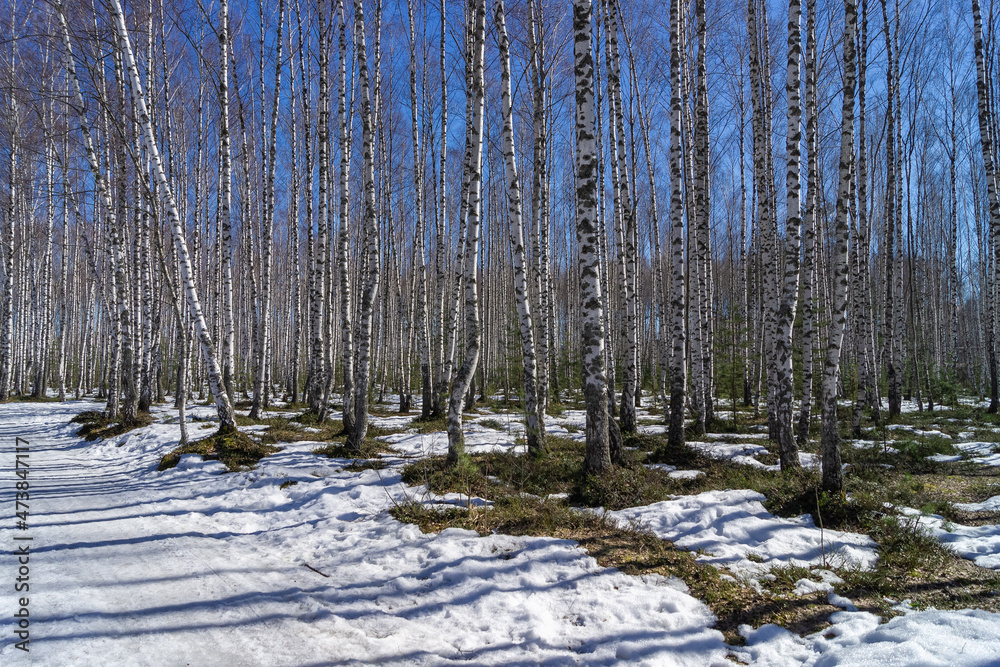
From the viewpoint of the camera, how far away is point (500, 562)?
405 cm

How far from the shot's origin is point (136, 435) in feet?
31.9

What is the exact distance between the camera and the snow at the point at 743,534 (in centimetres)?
429

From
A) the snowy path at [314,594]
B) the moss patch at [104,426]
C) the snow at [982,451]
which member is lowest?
the snow at [982,451]

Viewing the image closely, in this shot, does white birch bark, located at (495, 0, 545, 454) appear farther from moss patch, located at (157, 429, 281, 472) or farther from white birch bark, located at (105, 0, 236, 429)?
white birch bark, located at (105, 0, 236, 429)

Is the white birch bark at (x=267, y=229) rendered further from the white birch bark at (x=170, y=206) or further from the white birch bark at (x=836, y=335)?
the white birch bark at (x=836, y=335)

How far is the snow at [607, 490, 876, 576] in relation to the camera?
4285 millimetres

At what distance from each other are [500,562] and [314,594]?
1602mm

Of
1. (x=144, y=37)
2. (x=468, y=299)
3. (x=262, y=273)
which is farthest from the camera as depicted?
(x=262, y=273)

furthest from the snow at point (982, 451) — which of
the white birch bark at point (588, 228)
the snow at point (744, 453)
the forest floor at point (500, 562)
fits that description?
the white birch bark at point (588, 228)

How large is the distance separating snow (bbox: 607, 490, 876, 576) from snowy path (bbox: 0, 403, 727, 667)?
3.40 feet

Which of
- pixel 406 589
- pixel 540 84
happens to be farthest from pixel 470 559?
pixel 540 84

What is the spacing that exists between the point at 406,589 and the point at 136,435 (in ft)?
31.1

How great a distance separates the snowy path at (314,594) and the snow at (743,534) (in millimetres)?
1037

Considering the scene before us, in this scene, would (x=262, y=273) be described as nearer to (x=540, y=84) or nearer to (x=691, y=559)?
(x=540, y=84)
